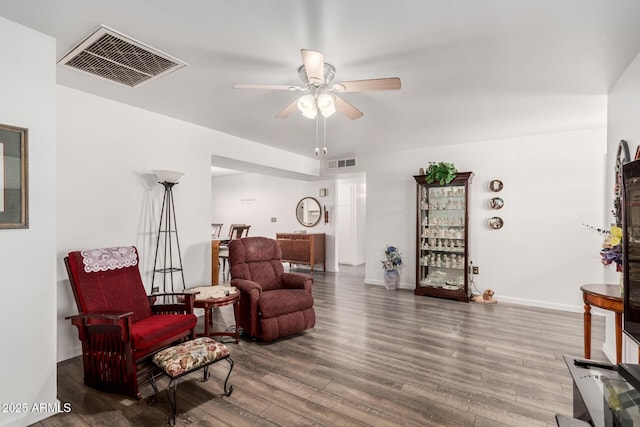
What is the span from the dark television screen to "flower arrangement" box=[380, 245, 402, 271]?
13.0 feet

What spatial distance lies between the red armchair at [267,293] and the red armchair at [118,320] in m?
0.62

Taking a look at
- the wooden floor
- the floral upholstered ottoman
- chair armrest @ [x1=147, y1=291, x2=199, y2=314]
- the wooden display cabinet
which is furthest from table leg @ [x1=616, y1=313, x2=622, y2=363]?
chair armrest @ [x1=147, y1=291, x2=199, y2=314]

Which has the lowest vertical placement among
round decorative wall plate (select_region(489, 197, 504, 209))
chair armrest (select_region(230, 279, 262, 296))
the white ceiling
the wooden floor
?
the wooden floor

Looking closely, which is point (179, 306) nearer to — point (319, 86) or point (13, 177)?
point (13, 177)

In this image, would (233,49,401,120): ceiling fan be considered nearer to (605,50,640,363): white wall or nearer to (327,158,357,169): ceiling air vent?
(605,50,640,363): white wall

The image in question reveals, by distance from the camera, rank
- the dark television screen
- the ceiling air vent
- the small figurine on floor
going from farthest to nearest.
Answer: the ceiling air vent → the small figurine on floor → the dark television screen

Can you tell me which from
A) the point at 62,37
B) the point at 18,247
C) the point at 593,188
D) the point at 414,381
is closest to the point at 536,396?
the point at 414,381

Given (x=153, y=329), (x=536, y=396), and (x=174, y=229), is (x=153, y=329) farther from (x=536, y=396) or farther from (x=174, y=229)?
(x=536, y=396)

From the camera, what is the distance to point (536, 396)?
2.26 meters

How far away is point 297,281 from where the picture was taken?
12.1ft

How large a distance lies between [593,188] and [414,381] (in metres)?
3.78

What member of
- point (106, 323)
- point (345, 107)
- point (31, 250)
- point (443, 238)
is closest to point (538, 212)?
point (443, 238)

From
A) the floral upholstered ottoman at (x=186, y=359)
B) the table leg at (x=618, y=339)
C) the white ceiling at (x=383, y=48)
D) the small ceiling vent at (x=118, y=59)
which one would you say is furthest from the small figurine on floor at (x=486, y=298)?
the small ceiling vent at (x=118, y=59)

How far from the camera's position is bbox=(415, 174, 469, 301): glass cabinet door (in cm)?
488
